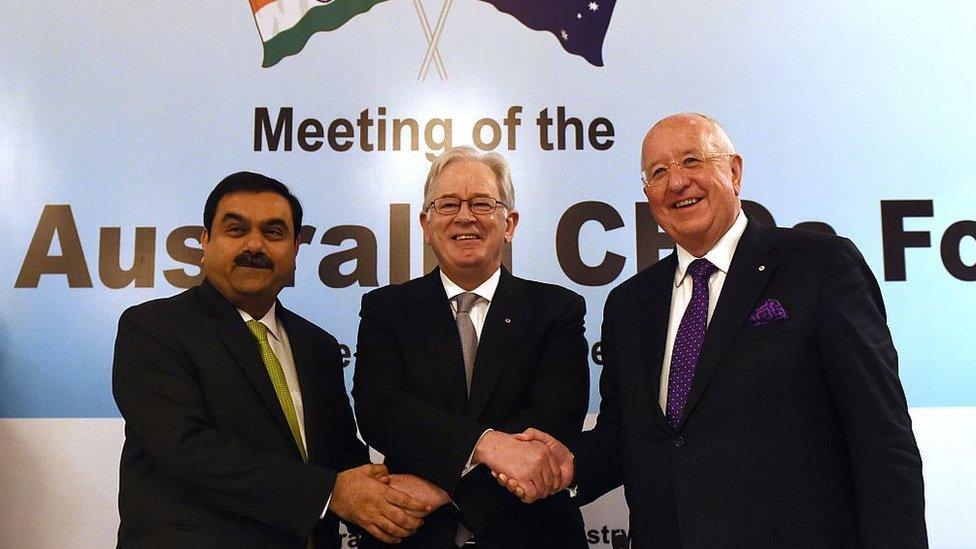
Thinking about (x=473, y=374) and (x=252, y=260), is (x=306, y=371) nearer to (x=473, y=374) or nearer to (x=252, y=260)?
(x=252, y=260)

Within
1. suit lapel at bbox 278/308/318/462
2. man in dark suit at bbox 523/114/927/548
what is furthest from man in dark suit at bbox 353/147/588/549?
man in dark suit at bbox 523/114/927/548

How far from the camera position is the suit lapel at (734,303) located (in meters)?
1.87

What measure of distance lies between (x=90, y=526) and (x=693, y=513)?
2.39 meters

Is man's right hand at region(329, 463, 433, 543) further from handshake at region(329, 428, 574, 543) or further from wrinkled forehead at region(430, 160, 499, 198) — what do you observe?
wrinkled forehead at region(430, 160, 499, 198)

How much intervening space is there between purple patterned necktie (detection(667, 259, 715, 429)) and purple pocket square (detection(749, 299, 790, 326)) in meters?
0.13

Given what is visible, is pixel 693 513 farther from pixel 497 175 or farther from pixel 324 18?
pixel 324 18

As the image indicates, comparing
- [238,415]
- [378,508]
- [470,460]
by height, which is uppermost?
[238,415]

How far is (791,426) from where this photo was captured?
5.94 ft

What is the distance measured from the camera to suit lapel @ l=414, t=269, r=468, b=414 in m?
2.22

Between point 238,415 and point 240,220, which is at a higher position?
point 240,220

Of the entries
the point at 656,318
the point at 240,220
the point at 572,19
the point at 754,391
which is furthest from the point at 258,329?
the point at 572,19

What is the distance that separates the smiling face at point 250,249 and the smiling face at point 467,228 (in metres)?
0.44

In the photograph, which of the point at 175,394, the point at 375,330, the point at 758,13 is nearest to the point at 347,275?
the point at 375,330

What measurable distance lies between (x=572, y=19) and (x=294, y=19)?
3.79 ft
